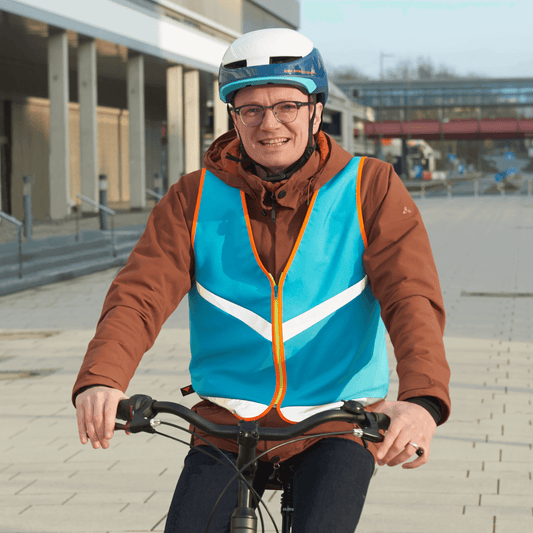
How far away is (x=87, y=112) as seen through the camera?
2198 cm

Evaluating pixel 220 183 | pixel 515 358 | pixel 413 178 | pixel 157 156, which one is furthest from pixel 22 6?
pixel 413 178

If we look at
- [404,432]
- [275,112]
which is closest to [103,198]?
[275,112]

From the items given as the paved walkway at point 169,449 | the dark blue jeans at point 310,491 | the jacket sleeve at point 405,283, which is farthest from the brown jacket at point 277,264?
the paved walkway at point 169,449

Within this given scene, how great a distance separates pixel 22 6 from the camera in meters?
18.4

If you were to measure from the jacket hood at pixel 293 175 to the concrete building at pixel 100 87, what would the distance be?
15.8 m

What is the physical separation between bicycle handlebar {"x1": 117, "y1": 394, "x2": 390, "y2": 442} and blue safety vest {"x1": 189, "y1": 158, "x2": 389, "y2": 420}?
400mm

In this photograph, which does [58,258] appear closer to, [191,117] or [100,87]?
[191,117]

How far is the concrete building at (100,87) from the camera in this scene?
20.7 metres

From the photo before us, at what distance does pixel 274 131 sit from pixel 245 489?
3.32 feet

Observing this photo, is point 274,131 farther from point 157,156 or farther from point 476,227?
point 157,156

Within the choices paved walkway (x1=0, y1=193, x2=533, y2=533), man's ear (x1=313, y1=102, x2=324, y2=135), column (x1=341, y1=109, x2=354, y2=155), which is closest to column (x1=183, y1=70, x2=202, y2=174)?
paved walkway (x1=0, y1=193, x2=533, y2=533)

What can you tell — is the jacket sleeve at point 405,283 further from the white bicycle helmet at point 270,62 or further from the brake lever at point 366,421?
the white bicycle helmet at point 270,62

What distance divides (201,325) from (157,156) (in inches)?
1463

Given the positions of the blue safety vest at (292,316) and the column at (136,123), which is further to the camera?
the column at (136,123)
